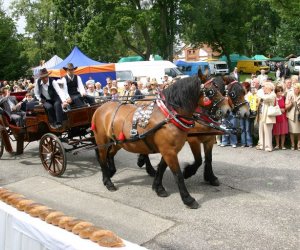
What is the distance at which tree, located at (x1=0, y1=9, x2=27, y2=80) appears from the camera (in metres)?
36.7

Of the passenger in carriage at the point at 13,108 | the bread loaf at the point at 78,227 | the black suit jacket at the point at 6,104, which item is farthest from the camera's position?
the black suit jacket at the point at 6,104

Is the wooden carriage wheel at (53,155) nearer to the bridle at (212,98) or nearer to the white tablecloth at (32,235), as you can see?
the bridle at (212,98)

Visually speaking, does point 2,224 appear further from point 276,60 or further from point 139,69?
point 276,60

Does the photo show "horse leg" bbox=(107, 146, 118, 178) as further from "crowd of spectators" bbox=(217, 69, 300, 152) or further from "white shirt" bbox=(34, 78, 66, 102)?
"crowd of spectators" bbox=(217, 69, 300, 152)

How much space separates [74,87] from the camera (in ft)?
26.7

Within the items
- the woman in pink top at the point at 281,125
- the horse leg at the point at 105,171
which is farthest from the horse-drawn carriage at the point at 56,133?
the woman in pink top at the point at 281,125

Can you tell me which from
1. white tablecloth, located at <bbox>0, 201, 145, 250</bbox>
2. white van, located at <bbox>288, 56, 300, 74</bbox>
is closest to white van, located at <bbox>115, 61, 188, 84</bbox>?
white van, located at <bbox>288, 56, 300, 74</bbox>

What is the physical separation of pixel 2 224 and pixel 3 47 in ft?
122

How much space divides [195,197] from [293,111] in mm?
4326

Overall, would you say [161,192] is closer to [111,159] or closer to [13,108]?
[111,159]

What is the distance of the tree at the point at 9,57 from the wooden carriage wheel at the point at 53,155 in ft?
102

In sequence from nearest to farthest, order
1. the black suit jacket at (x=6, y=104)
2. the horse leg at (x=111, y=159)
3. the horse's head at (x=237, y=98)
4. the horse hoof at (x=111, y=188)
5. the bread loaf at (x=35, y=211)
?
the bread loaf at (x=35, y=211) → the horse's head at (x=237, y=98) → the horse hoof at (x=111, y=188) → the horse leg at (x=111, y=159) → the black suit jacket at (x=6, y=104)

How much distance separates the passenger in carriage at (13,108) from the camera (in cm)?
909

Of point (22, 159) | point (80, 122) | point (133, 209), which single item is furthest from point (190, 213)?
point (22, 159)
